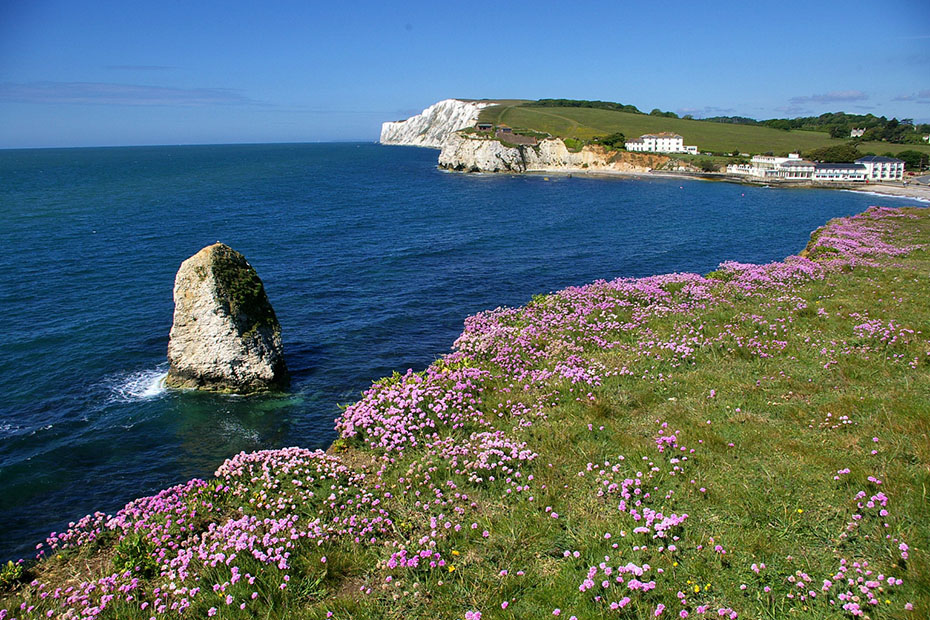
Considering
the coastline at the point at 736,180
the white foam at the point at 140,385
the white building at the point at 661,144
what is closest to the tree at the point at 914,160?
the coastline at the point at 736,180

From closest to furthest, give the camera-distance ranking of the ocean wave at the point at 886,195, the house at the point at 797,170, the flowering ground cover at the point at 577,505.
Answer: the flowering ground cover at the point at 577,505, the ocean wave at the point at 886,195, the house at the point at 797,170

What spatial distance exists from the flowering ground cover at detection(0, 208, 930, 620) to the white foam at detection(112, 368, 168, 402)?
1392cm

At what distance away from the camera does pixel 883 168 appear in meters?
128

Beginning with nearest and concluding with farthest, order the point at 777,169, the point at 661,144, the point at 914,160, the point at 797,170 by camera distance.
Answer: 1. the point at 797,170
2. the point at 777,169
3. the point at 914,160
4. the point at 661,144

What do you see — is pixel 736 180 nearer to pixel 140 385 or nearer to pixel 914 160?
pixel 914 160

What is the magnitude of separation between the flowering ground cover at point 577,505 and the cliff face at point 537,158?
146356 millimetres

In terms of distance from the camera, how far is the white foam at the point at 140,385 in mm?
24266

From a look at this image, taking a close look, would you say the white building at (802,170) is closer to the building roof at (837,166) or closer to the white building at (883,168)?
the building roof at (837,166)

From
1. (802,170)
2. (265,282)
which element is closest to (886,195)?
(802,170)

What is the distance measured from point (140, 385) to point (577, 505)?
23.7m

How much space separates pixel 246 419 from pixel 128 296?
20843 mm

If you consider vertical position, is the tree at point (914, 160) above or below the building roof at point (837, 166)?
above

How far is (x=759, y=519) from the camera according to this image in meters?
8.35

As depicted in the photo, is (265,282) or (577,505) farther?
(265,282)
